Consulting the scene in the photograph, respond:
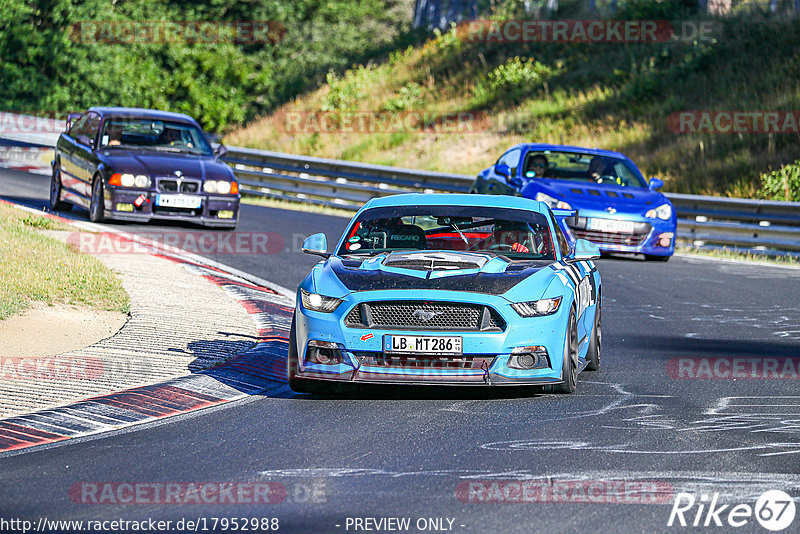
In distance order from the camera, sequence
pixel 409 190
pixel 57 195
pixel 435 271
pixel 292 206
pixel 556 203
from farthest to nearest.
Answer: pixel 292 206, pixel 409 190, pixel 57 195, pixel 556 203, pixel 435 271

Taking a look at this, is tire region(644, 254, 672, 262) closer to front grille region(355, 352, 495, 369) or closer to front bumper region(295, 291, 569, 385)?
front bumper region(295, 291, 569, 385)

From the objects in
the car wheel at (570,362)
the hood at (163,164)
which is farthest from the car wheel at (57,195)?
the car wheel at (570,362)

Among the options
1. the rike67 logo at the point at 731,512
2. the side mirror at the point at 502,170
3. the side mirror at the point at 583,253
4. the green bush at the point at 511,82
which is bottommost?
the rike67 logo at the point at 731,512

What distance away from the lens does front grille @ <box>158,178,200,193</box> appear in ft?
60.5

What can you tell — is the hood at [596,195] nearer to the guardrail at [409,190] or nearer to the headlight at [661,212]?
the headlight at [661,212]

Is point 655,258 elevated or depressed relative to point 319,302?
depressed

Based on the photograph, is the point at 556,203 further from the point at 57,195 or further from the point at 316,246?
the point at 316,246

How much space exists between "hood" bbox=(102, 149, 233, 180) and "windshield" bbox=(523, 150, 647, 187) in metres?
4.51

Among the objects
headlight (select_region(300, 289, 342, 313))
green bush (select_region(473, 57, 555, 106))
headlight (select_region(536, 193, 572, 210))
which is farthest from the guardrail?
headlight (select_region(300, 289, 342, 313))

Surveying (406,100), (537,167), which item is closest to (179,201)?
(537,167)

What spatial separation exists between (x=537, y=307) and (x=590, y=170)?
36.6 feet

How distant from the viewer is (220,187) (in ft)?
61.8

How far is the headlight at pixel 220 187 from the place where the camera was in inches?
738

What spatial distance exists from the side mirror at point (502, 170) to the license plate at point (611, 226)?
63.1 inches
